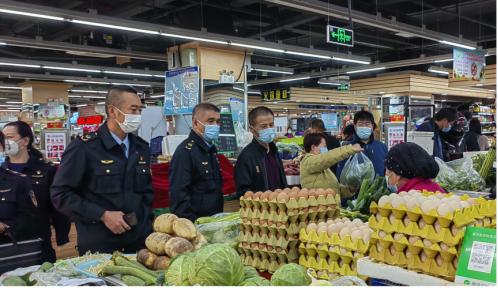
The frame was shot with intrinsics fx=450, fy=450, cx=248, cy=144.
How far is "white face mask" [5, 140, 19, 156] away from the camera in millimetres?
3983

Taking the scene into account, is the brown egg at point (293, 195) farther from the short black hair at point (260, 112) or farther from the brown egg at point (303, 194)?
the short black hair at point (260, 112)

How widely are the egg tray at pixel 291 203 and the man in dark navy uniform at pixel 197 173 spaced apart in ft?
2.94

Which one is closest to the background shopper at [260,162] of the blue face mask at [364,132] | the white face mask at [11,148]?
the blue face mask at [364,132]

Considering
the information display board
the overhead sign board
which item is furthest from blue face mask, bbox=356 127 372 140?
the overhead sign board

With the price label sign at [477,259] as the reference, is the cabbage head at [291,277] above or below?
below

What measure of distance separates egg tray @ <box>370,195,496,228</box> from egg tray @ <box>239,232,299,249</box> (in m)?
0.54

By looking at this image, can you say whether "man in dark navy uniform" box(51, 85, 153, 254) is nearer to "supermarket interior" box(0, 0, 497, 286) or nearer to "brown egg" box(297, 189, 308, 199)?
"supermarket interior" box(0, 0, 497, 286)

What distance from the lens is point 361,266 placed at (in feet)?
6.75

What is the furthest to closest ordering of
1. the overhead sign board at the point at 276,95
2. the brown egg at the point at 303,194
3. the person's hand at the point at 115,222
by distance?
the overhead sign board at the point at 276,95 → the person's hand at the point at 115,222 → the brown egg at the point at 303,194

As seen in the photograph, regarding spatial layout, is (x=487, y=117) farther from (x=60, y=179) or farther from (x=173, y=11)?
(x=60, y=179)

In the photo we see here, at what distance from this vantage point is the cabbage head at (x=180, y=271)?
6.38 ft

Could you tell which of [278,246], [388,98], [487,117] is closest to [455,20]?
[388,98]

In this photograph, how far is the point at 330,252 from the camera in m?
2.25

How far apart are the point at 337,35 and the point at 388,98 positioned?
11.0 metres
